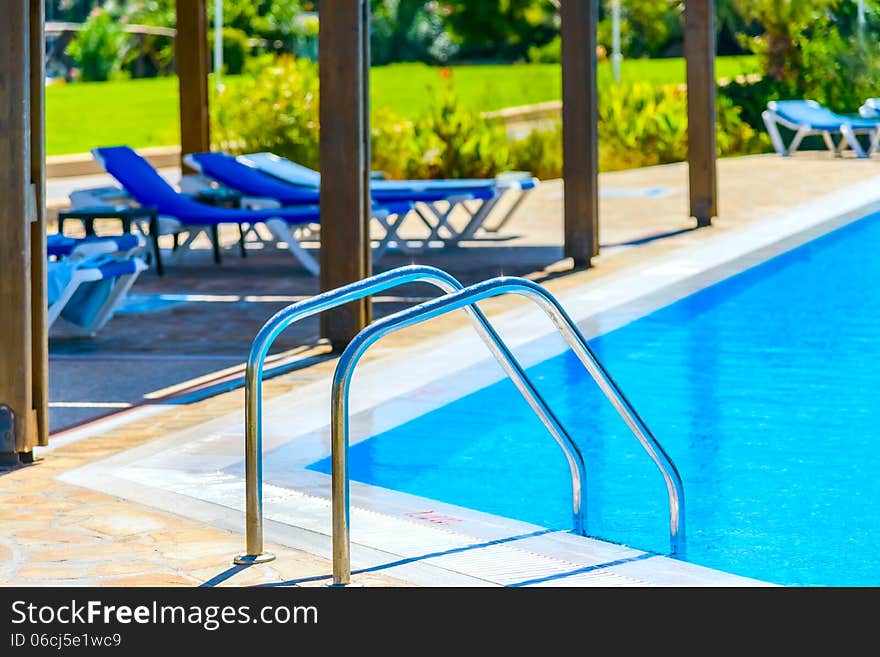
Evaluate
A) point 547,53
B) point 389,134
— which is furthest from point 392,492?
point 547,53

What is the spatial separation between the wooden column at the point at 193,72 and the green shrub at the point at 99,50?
2918 cm

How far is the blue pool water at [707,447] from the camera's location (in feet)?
20.5

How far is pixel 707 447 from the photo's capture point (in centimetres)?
757

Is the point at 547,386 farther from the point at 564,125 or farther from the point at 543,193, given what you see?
the point at 543,193

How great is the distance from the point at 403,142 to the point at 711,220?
529cm

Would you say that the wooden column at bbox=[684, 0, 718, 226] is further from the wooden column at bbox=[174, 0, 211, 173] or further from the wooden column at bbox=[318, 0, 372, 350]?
the wooden column at bbox=[318, 0, 372, 350]

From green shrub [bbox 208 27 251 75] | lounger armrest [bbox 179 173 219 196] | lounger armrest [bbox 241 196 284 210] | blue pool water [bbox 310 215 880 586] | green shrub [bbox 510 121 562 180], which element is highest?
green shrub [bbox 208 27 251 75]

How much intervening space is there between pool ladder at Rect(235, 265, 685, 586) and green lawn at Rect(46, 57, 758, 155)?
22.2m

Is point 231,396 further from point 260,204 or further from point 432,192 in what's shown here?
point 432,192

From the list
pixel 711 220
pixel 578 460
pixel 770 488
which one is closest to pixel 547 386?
pixel 770 488

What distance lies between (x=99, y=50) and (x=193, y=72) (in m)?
29.7

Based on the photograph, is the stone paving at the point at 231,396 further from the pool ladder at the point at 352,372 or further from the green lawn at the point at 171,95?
the green lawn at the point at 171,95

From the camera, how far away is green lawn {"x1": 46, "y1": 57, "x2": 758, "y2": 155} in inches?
1264

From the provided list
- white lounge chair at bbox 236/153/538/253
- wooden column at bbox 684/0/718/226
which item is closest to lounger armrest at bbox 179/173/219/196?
white lounge chair at bbox 236/153/538/253
